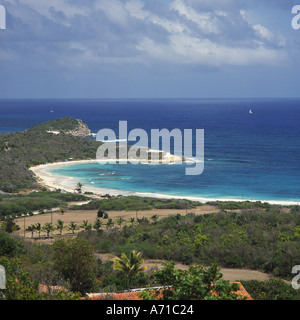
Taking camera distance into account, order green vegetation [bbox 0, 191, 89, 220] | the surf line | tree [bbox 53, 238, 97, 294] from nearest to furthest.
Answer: tree [bbox 53, 238, 97, 294] → green vegetation [bbox 0, 191, 89, 220] → the surf line

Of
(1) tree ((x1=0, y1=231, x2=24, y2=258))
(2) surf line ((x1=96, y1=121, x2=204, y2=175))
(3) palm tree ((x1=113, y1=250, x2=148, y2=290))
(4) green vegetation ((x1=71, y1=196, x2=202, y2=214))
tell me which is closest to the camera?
(3) palm tree ((x1=113, y1=250, x2=148, y2=290))

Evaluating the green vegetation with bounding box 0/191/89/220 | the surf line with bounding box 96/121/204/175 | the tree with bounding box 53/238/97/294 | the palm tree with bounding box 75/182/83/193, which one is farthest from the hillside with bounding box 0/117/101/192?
the tree with bounding box 53/238/97/294

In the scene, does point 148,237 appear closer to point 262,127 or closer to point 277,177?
point 277,177

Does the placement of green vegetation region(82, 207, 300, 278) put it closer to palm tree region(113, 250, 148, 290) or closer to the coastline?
palm tree region(113, 250, 148, 290)

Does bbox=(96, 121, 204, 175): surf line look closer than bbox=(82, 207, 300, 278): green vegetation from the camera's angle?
No

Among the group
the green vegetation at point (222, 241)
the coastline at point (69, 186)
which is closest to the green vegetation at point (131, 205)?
the coastline at point (69, 186)

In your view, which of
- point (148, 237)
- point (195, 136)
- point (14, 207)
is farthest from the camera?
point (195, 136)
